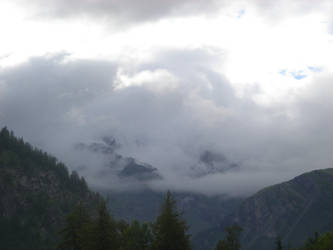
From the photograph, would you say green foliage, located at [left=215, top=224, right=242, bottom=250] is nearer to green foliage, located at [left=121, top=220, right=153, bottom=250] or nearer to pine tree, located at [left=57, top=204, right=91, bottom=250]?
green foliage, located at [left=121, top=220, right=153, bottom=250]

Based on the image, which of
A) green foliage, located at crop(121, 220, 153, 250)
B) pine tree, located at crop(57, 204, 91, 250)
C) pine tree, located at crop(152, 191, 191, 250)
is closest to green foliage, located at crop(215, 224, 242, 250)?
green foliage, located at crop(121, 220, 153, 250)

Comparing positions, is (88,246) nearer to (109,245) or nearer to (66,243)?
(109,245)

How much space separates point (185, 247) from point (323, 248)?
3675 centimetres

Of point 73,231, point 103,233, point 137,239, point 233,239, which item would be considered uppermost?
point 73,231

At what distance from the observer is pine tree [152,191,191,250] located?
248 ft

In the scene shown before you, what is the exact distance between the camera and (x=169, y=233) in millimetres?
76125

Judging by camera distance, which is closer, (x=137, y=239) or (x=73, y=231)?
(x=73, y=231)

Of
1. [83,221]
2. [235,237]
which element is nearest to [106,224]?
[83,221]

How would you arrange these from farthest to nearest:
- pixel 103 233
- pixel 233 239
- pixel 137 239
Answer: pixel 233 239, pixel 137 239, pixel 103 233

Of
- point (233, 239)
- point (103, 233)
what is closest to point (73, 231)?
point (103, 233)

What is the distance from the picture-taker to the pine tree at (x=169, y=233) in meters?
75.7

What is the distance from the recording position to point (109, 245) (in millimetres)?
81062

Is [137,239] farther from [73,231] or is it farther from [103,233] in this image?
[103,233]

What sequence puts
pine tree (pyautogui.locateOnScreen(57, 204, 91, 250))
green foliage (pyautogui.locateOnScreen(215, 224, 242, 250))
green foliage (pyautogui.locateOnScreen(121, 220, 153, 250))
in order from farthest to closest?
green foliage (pyautogui.locateOnScreen(215, 224, 242, 250))
green foliage (pyautogui.locateOnScreen(121, 220, 153, 250))
pine tree (pyautogui.locateOnScreen(57, 204, 91, 250))
